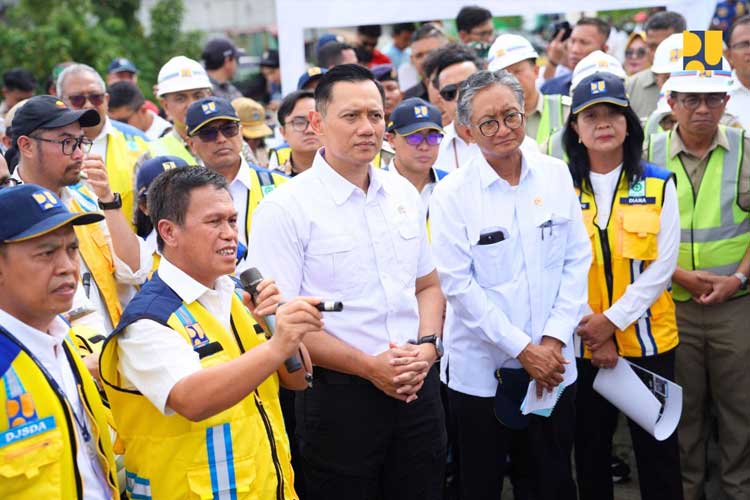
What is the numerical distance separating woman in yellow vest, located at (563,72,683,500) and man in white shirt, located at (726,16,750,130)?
1.80 meters

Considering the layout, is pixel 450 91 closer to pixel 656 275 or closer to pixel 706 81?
pixel 706 81

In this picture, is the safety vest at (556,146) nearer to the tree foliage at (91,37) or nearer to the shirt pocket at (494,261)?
the shirt pocket at (494,261)

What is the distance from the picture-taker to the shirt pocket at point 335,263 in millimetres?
3766

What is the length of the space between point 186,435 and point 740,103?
16.0 ft

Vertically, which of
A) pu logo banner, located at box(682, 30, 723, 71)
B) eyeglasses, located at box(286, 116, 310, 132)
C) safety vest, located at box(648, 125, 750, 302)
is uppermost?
pu logo banner, located at box(682, 30, 723, 71)

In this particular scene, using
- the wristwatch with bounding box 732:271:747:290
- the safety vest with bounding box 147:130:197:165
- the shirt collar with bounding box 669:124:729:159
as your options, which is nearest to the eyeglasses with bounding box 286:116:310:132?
the safety vest with bounding box 147:130:197:165

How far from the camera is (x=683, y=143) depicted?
17.5ft

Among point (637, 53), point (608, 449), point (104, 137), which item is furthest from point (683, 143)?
point (637, 53)

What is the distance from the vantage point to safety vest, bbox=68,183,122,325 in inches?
176

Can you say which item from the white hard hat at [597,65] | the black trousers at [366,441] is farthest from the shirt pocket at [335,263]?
the white hard hat at [597,65]

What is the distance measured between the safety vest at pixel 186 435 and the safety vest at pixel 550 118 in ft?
13.2

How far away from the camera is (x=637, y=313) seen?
4.70 metres

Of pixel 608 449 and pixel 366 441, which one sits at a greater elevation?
pixel 366 441

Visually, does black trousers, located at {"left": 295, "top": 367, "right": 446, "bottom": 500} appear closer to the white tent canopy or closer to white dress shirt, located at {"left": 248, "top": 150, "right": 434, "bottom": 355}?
white dress shirt, located at {"left": 248, "top": 150, "right": 434, "bottom": 355}
